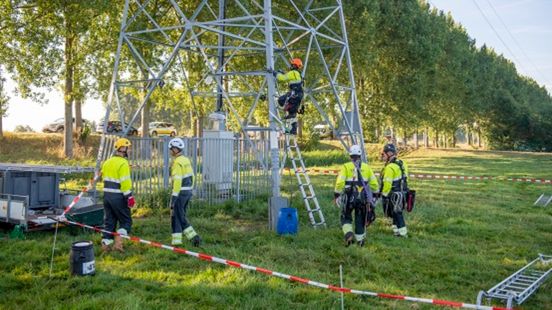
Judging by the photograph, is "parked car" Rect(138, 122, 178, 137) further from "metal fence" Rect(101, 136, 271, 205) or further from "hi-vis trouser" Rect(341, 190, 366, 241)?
"hi-vis trouser" Rect(341, 190, 366, 241)

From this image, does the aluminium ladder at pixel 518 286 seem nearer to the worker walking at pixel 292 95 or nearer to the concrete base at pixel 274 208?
the concrete base at pixel 274 208

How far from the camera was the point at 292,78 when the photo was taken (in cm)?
1109

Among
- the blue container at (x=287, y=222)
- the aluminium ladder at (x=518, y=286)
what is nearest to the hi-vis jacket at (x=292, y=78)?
the blue container at (x=287, y=222)

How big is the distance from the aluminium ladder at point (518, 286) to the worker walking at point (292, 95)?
19.0ft

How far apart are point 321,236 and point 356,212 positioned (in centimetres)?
93

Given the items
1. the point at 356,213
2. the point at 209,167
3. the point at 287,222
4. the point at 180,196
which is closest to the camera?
the point at 180,196

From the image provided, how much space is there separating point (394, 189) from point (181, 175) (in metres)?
4.35

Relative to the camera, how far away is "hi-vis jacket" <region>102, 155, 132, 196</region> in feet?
27.5

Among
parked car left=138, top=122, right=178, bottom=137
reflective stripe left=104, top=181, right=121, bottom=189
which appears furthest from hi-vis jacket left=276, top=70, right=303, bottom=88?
parked car left=138, top=122, right=178, bottom=137

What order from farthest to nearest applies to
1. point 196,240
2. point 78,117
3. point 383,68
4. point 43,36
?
point 383,68 < point 78,117 < point 43,36 < point 196,240

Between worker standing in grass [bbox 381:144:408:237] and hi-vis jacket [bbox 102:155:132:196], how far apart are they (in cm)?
503

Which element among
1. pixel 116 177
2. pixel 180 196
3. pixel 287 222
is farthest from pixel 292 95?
pixel 116 177

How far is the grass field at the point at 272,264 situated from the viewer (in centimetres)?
608

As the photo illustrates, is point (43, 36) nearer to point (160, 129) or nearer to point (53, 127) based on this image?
point (53, 127)
